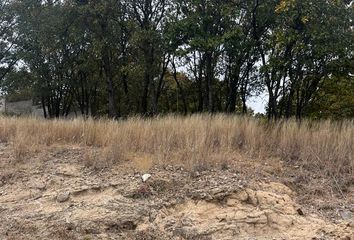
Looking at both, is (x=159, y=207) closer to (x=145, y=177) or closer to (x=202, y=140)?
(x=145, y=177)

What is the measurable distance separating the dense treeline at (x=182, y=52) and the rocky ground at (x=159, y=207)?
22.9ft

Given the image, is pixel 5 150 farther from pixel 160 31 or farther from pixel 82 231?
pixel 160 31

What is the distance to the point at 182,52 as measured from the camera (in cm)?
1595

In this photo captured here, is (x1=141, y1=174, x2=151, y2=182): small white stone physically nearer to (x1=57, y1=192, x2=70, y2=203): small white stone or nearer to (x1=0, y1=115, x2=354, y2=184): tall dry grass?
(x1=0, y1=115, x2=354, y2=184): tall dry grass

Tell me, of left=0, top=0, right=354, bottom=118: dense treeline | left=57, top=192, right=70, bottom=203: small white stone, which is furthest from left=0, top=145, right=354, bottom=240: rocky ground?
left=0, top=0, right=354, bottom=118: dense treeline

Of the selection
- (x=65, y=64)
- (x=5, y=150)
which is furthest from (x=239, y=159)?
(x=65, y=64)

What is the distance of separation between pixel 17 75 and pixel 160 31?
34.4ft

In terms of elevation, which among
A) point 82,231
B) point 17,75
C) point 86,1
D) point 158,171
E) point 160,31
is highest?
point 86,1

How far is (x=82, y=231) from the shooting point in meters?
5.98

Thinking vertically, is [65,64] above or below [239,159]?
above

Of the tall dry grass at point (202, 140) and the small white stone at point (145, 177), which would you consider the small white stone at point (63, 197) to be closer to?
the tall dry grass at point (202, 140)

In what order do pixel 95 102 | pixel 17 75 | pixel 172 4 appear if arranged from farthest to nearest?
pixel 95 102, pixel 17 75, pixel 172 4

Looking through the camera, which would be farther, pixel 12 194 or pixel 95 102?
pixel 95 102

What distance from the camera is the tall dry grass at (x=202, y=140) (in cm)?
756
